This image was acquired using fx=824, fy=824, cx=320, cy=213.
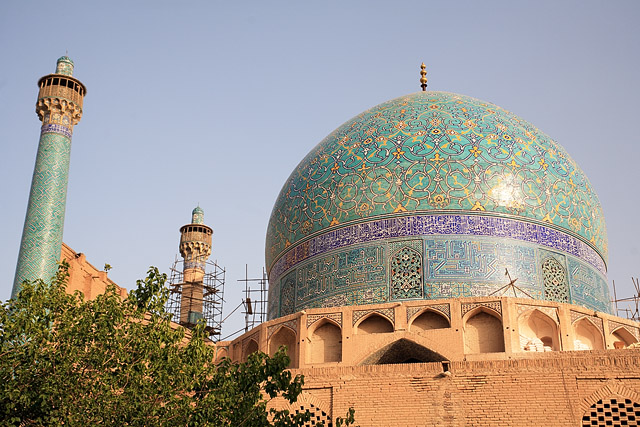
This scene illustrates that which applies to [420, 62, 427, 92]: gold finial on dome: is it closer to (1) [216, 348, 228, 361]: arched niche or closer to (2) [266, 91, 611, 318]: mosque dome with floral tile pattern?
(2) [266, 91, 611, 318]: mosque dome with floral tile pattern

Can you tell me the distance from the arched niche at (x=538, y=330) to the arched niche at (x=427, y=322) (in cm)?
81

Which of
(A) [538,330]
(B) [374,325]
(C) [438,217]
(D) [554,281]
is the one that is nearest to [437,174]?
(C) [438,217]

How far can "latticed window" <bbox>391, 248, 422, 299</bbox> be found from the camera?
913 cm

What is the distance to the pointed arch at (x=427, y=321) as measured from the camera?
877cm

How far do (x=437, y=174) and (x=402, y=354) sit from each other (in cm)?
223

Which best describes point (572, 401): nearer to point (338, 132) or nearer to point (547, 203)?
point (547, 203)

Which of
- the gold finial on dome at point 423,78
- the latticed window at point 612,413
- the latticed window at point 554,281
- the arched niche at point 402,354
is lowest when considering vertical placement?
the latticed window at point 612,413

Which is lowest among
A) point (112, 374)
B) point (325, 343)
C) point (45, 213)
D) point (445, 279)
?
point (112, 374)

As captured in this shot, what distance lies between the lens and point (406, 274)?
9.26 metres

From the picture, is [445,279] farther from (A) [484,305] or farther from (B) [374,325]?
(B) [374,325]

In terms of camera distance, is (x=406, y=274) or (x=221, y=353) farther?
(x=221, y=353)

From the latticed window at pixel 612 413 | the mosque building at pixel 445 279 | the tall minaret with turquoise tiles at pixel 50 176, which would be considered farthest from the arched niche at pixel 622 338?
the tall minaret with turquoise tiles at pixel 50 176

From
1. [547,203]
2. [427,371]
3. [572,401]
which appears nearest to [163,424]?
[427,371]

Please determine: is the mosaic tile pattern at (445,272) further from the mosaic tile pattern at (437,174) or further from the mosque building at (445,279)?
the mosaic tile pattern at (437,174)
